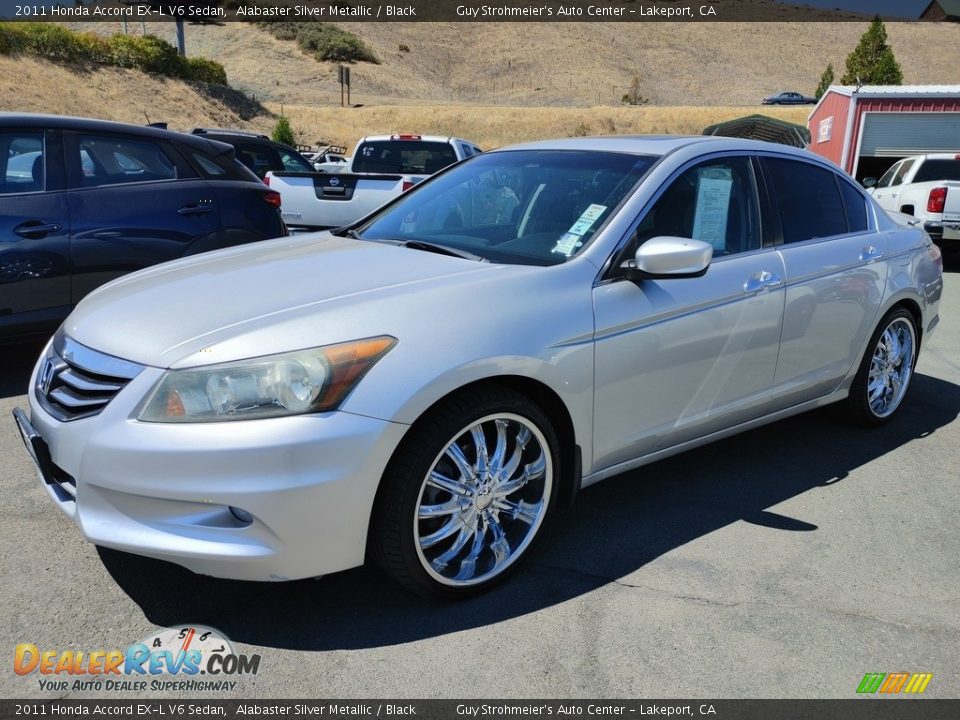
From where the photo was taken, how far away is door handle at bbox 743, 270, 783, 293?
3590mm

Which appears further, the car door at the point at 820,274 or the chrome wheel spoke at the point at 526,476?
the car door at the point at 820,274

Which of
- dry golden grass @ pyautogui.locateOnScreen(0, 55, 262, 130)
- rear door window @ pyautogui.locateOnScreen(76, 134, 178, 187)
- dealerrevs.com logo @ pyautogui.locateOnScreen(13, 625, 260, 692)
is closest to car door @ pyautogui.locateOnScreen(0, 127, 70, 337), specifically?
rear door window @ pyautogui.locateOnScreen(76, 134, 178, 187)

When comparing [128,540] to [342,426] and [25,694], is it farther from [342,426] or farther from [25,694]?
[342,426]

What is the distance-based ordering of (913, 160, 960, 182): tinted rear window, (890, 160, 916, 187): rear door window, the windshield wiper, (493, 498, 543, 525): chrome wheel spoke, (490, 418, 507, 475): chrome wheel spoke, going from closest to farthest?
(490, 418, 507, 475): chrome wheel spoke
(493, 498, 543, 525): chrome wheel spoke
the windshield wiper
(913, 160, 960, 182): tinted rear window
(890, 160, 916, 187): rear door window

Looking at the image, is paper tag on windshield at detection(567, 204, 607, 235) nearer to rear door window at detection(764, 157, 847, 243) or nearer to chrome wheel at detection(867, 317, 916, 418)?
rear door window at detection(764, 157, 847, 243)

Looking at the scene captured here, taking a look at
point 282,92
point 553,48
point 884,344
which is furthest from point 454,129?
point 884,344

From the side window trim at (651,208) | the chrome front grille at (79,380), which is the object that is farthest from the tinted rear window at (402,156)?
the chrome front grille at (79,380)

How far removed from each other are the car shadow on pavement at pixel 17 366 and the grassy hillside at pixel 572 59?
5880cm

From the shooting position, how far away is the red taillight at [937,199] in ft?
38.5

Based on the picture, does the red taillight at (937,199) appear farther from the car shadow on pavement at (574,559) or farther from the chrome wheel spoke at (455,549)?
the chrome wheel spoke at (455,549)

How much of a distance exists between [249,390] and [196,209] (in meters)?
3.70

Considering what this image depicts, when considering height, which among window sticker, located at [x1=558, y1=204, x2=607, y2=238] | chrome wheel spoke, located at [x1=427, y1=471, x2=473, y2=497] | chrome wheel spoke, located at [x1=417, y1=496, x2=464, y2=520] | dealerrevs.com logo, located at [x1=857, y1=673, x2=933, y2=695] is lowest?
dealerrevs.com logo, located at [x1=857, y1=673, x2=933, y2=695]

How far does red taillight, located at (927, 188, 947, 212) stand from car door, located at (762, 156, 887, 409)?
28.4 ft
